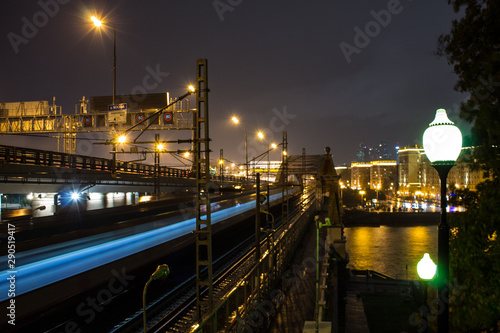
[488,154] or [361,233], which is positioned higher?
[488,154]

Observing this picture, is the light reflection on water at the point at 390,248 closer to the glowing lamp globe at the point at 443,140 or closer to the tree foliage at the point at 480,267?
the tree foliage at the point at 480,267

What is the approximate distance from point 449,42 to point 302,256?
Result: 13.2 meters

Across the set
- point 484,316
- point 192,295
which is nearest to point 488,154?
point 484,316

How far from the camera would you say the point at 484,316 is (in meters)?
4.04

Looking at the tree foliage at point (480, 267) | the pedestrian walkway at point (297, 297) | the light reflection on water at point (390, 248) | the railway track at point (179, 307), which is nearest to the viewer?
the tree foliage at point (480, 267)

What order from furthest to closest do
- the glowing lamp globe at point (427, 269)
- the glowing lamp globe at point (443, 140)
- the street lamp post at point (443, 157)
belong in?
1. the glowing lamp globe at point (427, 269)
2. the glowing lamp globe at point (443, 140)
3. the street lamp post at point (443, 157)

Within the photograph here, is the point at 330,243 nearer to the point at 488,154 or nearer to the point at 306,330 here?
the point at 306,330

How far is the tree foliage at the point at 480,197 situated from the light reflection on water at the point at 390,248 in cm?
2879

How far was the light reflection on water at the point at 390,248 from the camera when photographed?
38594 mm

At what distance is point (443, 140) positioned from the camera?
357cm

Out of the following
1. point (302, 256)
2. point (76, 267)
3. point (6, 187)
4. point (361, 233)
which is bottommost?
point (361, 233)

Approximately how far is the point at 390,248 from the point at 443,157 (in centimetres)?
5199

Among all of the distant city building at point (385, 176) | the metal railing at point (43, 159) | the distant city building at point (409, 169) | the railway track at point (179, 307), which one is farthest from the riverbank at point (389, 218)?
the distant city building at point (385, 176)

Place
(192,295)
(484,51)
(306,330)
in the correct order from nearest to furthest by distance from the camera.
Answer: (484,51), (306,330), (192,295)
